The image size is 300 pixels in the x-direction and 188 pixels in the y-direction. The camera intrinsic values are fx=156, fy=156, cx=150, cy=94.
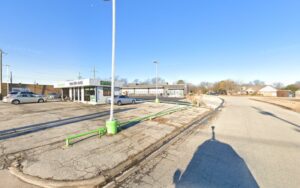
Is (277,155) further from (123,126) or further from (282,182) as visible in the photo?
(123,126)

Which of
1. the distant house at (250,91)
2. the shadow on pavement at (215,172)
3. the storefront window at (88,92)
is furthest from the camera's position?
the distant house at (250,91)

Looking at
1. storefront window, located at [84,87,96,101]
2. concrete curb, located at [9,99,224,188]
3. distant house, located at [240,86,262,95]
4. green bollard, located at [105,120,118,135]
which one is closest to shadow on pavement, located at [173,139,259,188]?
concrete curb, located at [9,99,224,188]

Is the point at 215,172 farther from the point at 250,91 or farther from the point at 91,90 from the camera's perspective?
the point at 250,91

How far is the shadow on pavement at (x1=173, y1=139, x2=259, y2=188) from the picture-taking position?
3.71m

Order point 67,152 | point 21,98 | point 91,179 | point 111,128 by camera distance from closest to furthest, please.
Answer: point 91,179 → point 67,152 → point 111,128 → point 21,98

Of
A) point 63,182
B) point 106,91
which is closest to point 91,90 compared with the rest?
point 106,91

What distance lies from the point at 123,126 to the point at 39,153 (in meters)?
4.27

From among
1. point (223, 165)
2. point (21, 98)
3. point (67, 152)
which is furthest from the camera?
point (21, 98)

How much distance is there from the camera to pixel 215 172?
422 centimetres

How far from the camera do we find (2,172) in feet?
13.0

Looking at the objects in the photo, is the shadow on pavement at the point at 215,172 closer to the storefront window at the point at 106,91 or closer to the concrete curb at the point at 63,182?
the concrete curb at the point at 63,182

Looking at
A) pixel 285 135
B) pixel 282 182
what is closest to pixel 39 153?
pixel 282 182

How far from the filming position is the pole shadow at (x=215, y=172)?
3.71m

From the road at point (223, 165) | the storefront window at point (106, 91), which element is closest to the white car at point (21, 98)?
the storefront window at point (106, 91)
